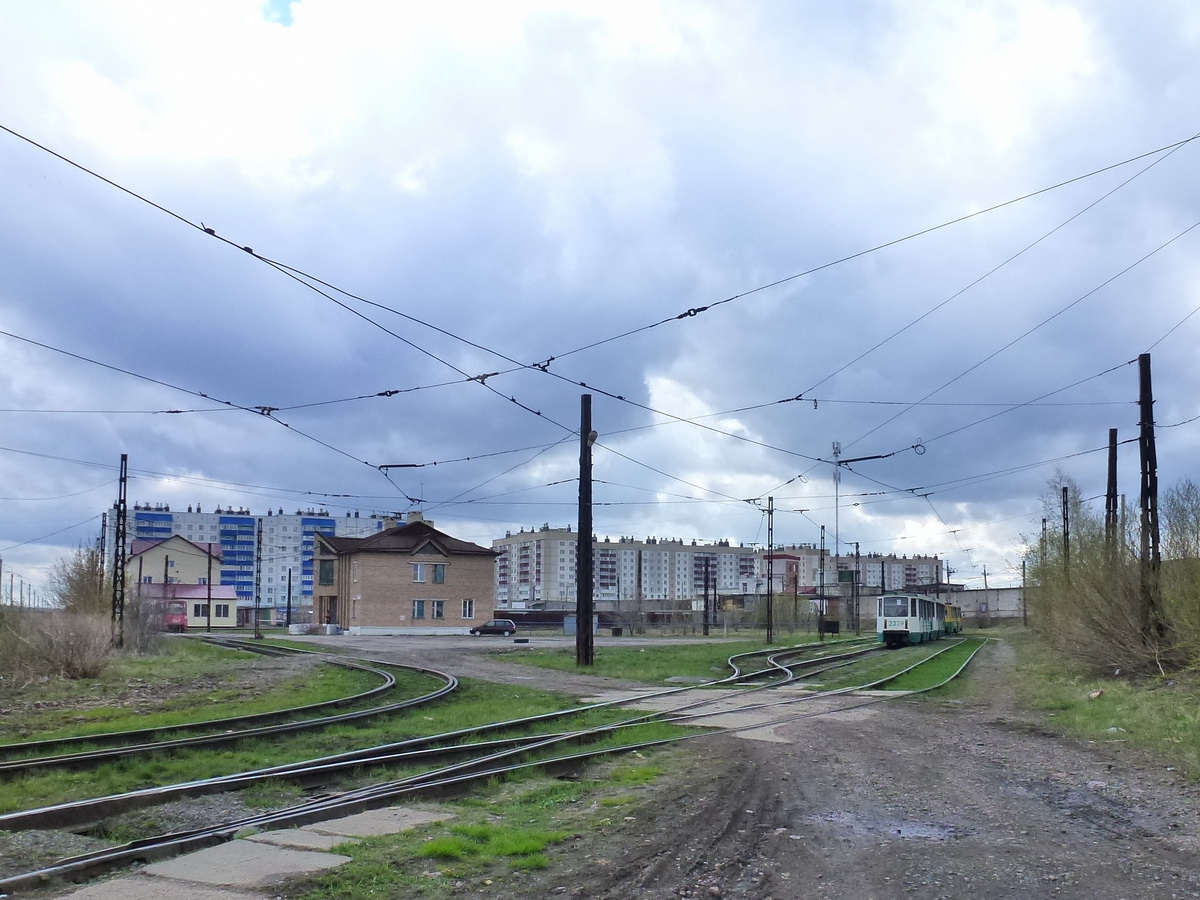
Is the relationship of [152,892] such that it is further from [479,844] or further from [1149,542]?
[1149,542]

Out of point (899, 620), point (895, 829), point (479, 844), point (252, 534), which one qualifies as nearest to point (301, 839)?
point (479, 844)

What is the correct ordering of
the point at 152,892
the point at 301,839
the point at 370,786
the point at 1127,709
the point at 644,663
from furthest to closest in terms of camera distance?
the point at 644,663
the point at 1127,709
the point at 370,786
the point at 301,839
the point at 152,892

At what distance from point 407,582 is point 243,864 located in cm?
6613

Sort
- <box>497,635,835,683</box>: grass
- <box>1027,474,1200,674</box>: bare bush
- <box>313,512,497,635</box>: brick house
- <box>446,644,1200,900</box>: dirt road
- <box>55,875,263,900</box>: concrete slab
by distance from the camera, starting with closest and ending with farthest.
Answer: <box>55,875,263,900</box>: concrete slab → <box>446,644,1200,900</box>: dirt road → <box>1027,474,1200,674</box>: bare bush → <box>497,635,835,683</box>: grass → <box>313,512,497,635</box>: brick house

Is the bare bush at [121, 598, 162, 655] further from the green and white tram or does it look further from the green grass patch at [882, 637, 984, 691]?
the green and white tram

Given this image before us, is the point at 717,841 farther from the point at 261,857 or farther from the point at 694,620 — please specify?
the point at 694,620

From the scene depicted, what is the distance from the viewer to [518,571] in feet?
641

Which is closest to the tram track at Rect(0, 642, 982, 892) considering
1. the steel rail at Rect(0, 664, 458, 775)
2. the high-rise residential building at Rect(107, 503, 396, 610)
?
the steel rail at Rect(0, 664, 458, 775)

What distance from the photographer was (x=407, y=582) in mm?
71625

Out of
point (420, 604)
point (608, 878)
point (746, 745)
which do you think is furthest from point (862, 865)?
point (420, 604)

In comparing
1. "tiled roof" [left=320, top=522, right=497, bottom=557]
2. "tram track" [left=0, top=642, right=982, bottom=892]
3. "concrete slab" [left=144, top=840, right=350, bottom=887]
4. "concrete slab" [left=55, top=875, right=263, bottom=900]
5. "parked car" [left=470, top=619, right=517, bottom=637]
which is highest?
"tiled roof" [left=320, top=522, right=497, bottom=557]

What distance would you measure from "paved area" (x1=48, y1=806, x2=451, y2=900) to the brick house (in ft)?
206

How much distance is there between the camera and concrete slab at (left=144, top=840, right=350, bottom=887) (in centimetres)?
655

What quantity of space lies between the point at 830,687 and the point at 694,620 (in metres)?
91.2
